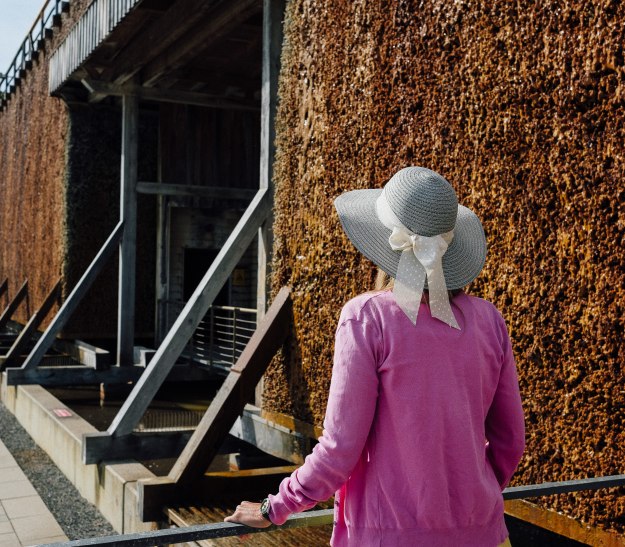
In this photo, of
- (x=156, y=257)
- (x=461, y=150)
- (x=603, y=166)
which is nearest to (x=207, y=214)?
(x=156, y=257)

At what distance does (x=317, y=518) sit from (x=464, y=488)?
446mm

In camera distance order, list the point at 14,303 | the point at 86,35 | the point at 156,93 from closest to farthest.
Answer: the point at 86,35, the point at 156,93, the point at 14,303

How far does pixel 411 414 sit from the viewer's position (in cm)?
188

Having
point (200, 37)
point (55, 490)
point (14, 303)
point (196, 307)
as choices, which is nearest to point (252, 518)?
point (196, 307)

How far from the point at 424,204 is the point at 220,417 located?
3.83 metres

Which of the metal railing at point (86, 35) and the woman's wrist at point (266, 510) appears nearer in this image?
the woman's wrist at point (266, 510)

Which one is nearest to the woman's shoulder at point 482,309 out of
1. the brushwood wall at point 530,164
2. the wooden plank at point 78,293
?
the brushwood wall at point 530,164

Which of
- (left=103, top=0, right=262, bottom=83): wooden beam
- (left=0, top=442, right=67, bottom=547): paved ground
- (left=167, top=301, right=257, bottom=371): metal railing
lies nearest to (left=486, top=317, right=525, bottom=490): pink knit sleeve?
(left=0, top=442, right=67, bottom=547): paved ground

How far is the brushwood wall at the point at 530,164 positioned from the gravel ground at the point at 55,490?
2604mm

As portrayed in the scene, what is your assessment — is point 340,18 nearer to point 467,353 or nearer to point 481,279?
point 481,279

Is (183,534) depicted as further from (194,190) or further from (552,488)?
(194,190)

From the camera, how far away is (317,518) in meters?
2.15

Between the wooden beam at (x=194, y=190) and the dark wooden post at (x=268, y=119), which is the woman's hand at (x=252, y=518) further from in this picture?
the wooden beam at (x=194, y=190)

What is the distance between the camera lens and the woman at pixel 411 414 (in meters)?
1.87
